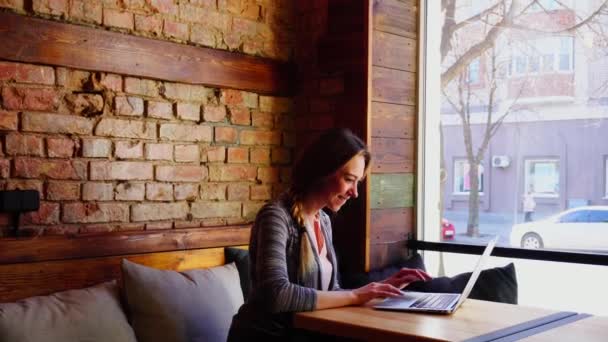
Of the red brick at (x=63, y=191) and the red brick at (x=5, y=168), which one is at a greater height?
the red brick at (x=5, y=168)

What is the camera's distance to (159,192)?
3184 millimetres

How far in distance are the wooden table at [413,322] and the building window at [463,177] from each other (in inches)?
47.0

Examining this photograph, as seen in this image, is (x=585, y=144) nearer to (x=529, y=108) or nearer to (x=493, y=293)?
(x=529, y=108)

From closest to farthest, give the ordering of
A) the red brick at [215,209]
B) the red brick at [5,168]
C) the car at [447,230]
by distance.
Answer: the red brick at [5,168] < the red brick at [215,209] < the car at [447,230]

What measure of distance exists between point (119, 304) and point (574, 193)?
205 cm

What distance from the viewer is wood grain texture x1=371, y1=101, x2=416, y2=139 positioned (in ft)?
11.7

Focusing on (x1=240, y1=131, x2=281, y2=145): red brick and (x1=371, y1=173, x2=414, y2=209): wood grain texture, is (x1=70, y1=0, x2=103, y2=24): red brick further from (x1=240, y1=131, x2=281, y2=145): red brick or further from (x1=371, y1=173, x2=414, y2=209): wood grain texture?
(x1=371, y1=173, x2=414, y2=209): wood grain texture

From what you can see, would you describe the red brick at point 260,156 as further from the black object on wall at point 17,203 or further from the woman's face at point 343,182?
the black object on wall at point 17,203

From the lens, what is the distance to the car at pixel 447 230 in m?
3.68

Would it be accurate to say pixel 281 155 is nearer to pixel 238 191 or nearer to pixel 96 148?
pixel 238 191

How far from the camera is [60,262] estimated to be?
2.72 m

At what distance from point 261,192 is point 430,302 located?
143 cm

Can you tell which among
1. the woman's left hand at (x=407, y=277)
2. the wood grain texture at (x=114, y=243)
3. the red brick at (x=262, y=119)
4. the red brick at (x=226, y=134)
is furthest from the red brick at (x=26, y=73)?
the woman's left hand at (x=407, y=277)

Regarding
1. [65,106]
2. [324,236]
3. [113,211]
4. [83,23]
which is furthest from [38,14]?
[324,236]
